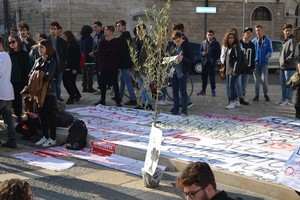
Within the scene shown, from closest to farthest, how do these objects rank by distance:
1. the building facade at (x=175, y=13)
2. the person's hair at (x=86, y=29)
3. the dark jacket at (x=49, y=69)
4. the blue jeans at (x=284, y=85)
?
the dark jacket at (x=49, y=69) < the blue jeans at (x=284, y=85) < the person's hair at (x=86, y=29) < the building facade at (x=175, y=13)

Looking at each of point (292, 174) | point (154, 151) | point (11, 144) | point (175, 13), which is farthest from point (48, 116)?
point (175, 13)

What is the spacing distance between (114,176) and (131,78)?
5174mm

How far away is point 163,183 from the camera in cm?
567

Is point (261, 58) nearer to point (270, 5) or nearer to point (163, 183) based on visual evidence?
point (163, 183)

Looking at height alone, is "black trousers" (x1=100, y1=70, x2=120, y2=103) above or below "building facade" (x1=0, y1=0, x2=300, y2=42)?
below

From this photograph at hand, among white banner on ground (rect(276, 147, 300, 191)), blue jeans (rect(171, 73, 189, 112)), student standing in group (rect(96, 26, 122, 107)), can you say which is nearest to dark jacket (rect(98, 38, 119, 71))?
student standing in group (rect(96, 26, 122, 107))

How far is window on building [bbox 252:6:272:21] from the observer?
99.9 feet

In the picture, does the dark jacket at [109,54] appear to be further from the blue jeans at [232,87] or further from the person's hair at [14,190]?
the person's hair at [14,190]

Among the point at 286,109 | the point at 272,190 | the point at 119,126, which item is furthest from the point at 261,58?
the point at 272,190

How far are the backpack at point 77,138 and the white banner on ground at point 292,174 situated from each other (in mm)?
3546

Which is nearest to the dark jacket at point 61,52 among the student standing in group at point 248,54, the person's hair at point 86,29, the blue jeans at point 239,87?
the person's hair at point 86,29

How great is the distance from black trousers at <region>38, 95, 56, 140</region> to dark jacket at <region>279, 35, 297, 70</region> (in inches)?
223

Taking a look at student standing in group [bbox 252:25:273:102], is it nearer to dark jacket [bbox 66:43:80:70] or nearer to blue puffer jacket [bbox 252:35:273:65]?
blue puffer jacket [bbox 252:35:273:65]

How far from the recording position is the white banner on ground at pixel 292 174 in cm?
470
